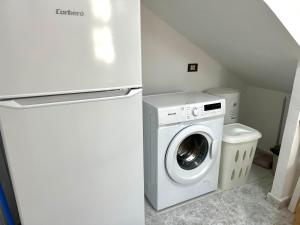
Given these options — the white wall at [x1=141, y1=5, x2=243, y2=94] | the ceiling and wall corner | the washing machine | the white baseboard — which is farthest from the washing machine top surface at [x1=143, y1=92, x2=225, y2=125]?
the white baseboard

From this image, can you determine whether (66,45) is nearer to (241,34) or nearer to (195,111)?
(195,111)

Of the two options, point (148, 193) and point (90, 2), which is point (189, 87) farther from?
point (90, 2)

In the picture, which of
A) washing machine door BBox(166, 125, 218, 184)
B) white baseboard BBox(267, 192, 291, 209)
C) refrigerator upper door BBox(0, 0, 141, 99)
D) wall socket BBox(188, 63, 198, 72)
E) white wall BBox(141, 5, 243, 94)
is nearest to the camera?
refrigerator upper door BBox(0, 0, 141, 99)

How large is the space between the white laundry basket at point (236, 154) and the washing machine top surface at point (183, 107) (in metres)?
0.32

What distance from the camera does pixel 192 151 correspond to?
194 cm

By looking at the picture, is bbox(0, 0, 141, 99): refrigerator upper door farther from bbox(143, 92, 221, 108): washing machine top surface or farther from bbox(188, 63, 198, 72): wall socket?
bbox(188, 63, 198, 72): wall socket

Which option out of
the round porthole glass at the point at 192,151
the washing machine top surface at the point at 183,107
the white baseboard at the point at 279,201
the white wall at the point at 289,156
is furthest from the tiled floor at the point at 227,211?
the washing machine top surface at the point at 183,107

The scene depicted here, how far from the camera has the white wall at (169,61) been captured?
202cm

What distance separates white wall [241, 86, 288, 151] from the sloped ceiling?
19 centimetres

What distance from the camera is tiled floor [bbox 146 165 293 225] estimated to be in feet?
5.65

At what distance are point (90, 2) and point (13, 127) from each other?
2.23 feet

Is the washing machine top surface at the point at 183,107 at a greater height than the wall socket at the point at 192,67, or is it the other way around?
the wall socket at the point at 192,67

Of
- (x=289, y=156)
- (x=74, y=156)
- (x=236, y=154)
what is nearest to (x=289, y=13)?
(x=289, y=156)

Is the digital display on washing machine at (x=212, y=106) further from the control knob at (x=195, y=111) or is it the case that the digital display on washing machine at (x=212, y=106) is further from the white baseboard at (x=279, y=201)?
the white baseboard at (x=279, y=201)
